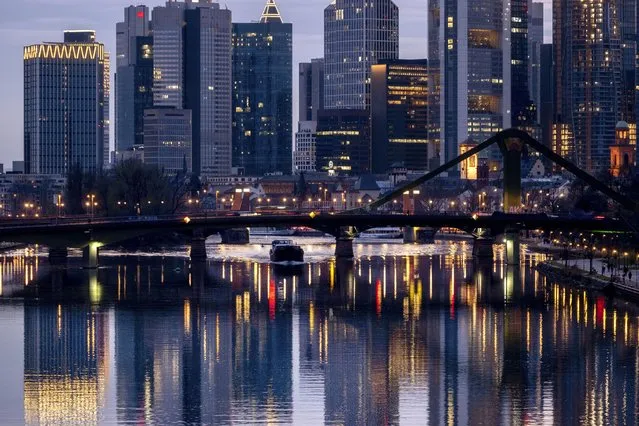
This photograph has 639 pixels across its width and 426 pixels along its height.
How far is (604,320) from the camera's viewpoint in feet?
268

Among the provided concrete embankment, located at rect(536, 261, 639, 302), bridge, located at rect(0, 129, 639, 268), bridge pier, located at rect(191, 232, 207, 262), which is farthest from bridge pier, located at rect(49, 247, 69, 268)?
concrete embankment, located at rect(536, 261, 639, 302)

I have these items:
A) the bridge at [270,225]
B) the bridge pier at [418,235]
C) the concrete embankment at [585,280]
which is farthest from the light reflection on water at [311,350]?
the bridge pier at [418,235]

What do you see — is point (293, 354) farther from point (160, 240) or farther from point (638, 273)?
point (160, 240)

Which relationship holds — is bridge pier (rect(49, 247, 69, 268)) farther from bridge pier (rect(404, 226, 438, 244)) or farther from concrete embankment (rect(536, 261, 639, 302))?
bridge pier (rect(404, 226, 438, 244))

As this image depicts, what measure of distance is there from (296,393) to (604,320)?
26.7m

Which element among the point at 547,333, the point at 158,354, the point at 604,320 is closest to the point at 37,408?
the point at 158,354

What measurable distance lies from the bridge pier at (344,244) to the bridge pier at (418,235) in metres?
45.6

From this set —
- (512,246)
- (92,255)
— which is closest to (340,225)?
(512,246)

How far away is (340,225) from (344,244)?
293 centimetres

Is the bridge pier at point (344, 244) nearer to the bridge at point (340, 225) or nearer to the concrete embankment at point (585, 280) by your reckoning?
the bridge at point (340, 225)

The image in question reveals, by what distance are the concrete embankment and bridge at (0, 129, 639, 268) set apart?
438cm

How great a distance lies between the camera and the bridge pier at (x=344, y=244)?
136 m

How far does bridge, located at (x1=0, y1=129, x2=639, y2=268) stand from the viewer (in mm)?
118125

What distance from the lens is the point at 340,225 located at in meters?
134
